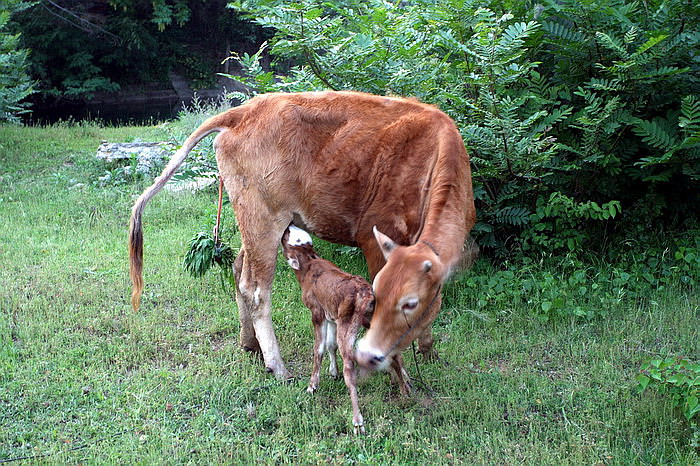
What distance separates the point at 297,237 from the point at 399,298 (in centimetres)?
169

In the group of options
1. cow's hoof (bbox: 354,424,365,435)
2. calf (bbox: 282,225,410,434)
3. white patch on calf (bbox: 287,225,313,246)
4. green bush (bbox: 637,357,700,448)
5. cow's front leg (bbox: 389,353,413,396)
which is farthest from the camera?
white patch on calf (bbox: 287,225,313,246)

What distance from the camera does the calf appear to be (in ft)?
15.2

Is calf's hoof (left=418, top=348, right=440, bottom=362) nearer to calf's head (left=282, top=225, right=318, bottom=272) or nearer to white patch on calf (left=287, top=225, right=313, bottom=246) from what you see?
calf's head (left=282, top=225, right=318, bottom=272)

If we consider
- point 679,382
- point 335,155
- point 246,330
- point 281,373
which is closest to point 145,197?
point 246,330

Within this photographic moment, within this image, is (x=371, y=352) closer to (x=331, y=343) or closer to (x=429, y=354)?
(x=331, y=343)

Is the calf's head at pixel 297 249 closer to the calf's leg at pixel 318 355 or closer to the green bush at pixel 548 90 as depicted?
the calf's leg at pixel 318 355

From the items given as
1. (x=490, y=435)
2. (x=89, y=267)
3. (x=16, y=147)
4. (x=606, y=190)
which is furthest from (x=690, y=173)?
(x=16, y=147)

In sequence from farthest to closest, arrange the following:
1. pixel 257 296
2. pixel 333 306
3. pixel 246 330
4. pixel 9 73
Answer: pixel 9 73, pixel 246 330, pixel 257 296, pixel 333 306

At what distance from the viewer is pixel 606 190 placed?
6.91 meters

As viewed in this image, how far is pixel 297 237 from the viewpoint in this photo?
5.45 m

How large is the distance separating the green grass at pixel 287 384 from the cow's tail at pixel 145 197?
0.78 metres

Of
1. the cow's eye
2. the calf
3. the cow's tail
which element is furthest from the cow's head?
the cow's tail

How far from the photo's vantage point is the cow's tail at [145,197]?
5.29 m

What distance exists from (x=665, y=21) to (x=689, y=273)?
251 cm
